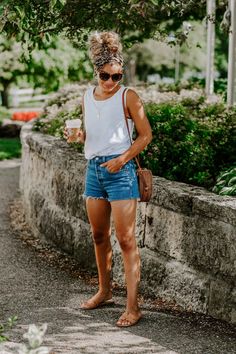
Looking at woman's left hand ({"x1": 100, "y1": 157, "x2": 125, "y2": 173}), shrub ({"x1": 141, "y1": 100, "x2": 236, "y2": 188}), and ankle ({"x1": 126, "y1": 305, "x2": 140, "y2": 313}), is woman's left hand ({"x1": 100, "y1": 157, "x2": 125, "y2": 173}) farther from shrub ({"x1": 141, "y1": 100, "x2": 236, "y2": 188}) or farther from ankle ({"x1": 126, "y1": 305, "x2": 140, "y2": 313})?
shrub ({"x1": 141, "y1": 100, "x2": 236, "y2": 188})

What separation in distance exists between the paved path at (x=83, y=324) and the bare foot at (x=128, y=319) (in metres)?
0.04

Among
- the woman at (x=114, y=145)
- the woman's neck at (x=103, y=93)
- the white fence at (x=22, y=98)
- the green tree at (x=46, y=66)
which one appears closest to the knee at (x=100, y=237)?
the woman at (x=114, y=145)

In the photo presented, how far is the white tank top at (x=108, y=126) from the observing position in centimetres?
488

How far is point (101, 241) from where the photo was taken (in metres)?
5.29

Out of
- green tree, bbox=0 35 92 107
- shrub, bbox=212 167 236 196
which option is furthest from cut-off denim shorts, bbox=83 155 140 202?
green tree, bbox=0 35 92 107

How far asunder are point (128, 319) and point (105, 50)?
Answer: 167 cm

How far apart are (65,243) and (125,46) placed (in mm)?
1887

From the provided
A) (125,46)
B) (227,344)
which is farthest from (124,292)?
(125,46)

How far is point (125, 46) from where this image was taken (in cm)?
739

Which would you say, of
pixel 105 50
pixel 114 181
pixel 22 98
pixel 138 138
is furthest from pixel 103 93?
pixel 22 98

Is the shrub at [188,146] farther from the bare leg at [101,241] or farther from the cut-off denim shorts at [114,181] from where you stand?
the cut-off denim shorts at [114,181]

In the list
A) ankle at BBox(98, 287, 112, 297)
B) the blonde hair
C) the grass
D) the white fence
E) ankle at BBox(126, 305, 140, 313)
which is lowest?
the white fence

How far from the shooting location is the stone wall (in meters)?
5.13

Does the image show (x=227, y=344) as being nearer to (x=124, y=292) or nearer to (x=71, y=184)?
(x=124, y=292)
